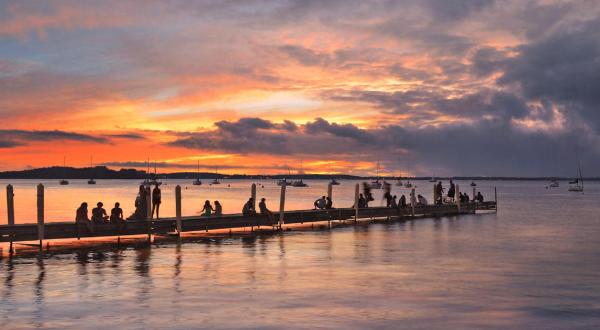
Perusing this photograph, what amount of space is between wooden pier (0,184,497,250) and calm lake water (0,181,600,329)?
8.14 feet

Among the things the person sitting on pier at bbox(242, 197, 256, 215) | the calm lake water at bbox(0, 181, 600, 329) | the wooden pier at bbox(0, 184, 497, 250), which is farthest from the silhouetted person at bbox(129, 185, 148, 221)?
the person sitting on pier at bbox(242, 197, 256, 215)

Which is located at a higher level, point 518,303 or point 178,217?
point 178,217

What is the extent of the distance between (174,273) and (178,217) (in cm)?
1284

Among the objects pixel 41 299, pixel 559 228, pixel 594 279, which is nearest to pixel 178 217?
pixel 41 299

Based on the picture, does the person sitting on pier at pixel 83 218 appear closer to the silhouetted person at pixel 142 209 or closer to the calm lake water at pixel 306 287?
the calm lake water at pixel 306 287

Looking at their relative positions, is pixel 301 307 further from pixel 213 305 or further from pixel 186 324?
pixel 186 324

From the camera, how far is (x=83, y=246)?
29.4m

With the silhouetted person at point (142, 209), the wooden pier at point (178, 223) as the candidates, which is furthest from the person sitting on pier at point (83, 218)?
the silhouetted person at point (142, 209)

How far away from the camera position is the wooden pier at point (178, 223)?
91.5ft

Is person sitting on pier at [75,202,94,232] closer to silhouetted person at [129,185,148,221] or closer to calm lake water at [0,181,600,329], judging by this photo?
calm lake water at [0,181,600,329]

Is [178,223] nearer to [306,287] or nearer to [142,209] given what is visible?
[142,209]

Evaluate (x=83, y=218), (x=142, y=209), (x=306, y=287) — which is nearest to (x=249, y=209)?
(x=142, y=209)

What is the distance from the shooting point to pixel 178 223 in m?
33.5

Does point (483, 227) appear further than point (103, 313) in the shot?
Yes
